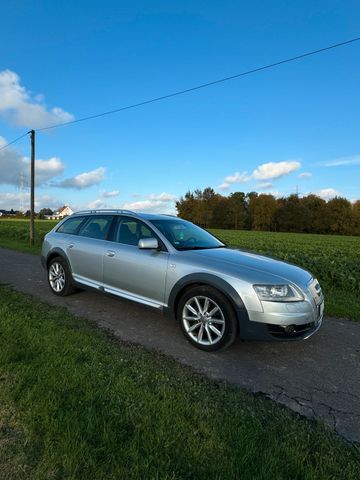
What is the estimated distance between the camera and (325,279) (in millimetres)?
8875

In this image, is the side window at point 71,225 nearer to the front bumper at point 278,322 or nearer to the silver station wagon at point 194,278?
the silver station wagon at point 194,278

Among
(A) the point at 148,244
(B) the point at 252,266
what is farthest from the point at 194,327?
(A) the point at 148,244

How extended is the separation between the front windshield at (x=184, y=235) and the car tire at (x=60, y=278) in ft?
7.02

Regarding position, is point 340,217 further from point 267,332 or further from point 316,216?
point 267,332

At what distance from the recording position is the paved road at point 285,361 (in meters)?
3.17

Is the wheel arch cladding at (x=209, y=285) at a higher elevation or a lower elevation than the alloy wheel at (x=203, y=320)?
higher

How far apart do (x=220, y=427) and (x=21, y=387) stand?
167 centimetres

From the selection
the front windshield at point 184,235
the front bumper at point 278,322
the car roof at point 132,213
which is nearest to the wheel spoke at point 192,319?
the front bumper at point 278,322

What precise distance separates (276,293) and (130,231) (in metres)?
2.50

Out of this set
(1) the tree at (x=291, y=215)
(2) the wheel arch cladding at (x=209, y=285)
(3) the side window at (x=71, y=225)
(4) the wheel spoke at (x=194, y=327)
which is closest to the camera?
(2) the wheel arch cladding at (x=209, y=285)

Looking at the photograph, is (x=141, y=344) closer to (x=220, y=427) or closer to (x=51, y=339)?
(x=51, y=339)

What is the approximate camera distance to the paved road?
3.17 m

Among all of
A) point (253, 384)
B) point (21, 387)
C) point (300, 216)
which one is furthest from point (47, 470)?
point (300, 216)

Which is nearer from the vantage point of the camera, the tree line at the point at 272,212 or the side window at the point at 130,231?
the side window at the point at 130,231
